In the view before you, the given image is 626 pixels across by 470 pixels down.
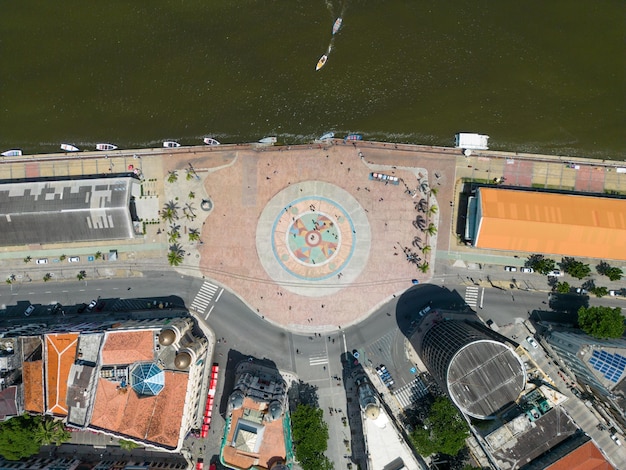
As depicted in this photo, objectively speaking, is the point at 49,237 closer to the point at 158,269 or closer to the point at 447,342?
the point at 158,269

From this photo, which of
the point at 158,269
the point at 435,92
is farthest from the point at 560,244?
the point at 158,269

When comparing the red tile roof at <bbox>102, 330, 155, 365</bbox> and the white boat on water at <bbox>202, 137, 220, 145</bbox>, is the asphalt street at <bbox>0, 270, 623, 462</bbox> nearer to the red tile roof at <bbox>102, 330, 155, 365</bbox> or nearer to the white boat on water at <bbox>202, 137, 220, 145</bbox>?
the red tile roof at <bbox>102, 330, 155, 365</bbox>

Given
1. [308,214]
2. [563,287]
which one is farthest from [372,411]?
[563,287]

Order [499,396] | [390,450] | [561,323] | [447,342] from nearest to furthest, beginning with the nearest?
[499,396] → [447,342] → [390,450] → [561,323]

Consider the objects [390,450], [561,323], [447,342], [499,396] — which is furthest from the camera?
[561,323]

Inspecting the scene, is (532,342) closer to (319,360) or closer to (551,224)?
(551,224)

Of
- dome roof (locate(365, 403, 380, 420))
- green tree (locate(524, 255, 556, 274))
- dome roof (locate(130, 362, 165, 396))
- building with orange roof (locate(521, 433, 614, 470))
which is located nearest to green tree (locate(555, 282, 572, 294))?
green tree (locate(524, 255, 556, 274))
